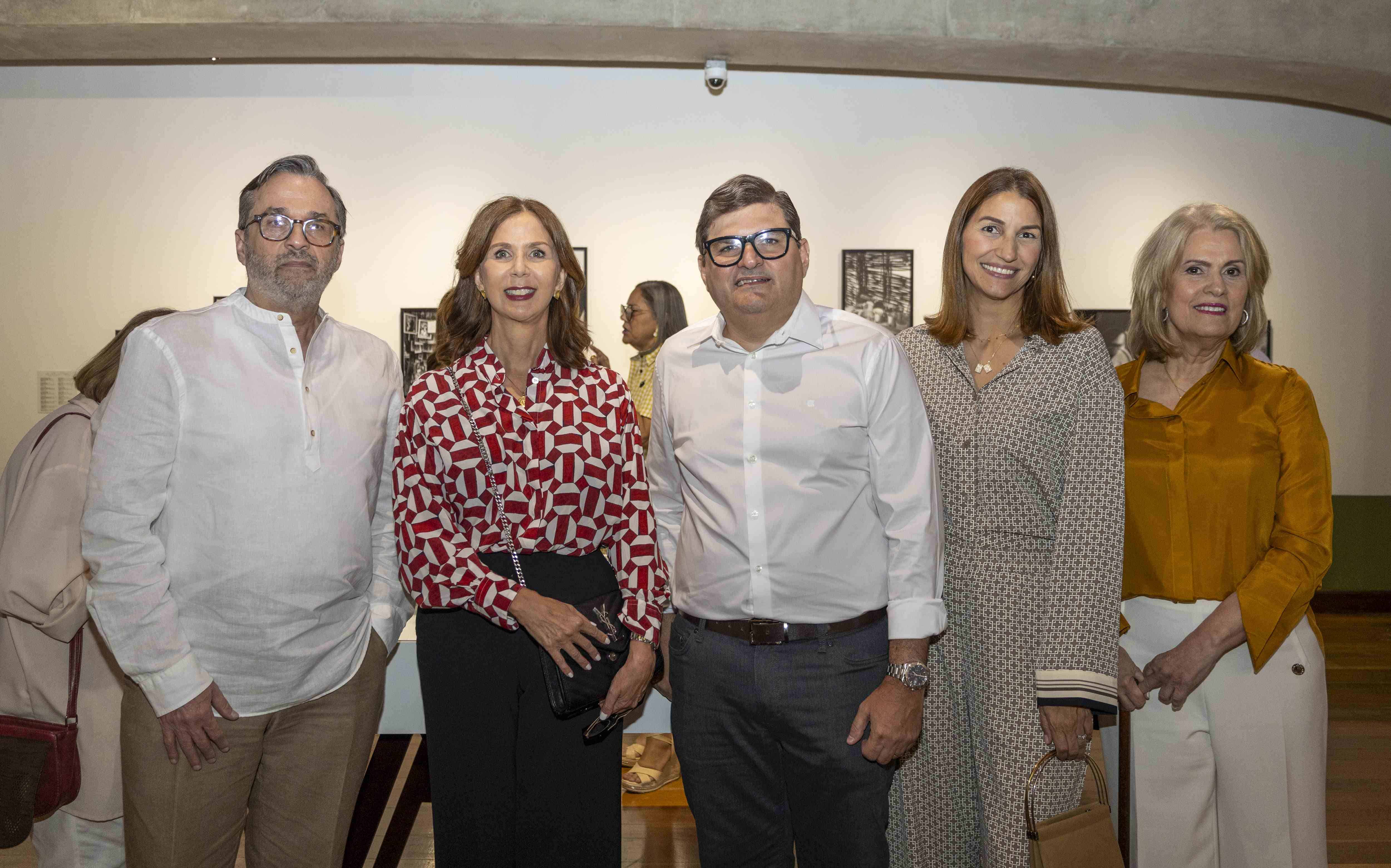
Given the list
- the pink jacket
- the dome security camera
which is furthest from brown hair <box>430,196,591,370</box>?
the dome security camera

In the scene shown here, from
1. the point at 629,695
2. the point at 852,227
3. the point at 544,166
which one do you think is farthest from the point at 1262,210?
the point at 629,695

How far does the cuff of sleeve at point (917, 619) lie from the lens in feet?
6.02

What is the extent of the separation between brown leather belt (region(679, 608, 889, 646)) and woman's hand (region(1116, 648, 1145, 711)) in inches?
25.2

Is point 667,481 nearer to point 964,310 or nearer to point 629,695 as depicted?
point 629,695

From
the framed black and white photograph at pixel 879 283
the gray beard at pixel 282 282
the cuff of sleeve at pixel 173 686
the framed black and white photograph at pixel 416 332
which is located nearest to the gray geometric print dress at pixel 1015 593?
the gray beard at pixel 282 282

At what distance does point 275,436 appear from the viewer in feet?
5.96

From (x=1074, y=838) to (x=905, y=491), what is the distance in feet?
2.50

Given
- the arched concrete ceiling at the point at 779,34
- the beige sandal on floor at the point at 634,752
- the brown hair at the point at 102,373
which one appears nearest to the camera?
the brown hair at the point at 102,373

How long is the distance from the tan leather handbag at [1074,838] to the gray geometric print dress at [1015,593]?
2.3 inches

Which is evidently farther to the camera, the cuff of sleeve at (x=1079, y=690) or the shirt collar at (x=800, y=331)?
the shirt collar at (x=800, y=331)

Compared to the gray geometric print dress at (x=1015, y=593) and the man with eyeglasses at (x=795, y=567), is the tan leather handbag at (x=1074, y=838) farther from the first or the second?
the man with eyeglasses at (x=795, y=567)

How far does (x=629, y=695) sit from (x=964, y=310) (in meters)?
1.18

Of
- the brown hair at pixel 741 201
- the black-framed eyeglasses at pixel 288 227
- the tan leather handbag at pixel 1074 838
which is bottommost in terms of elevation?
the tan leather handbag at pixel 1074 838

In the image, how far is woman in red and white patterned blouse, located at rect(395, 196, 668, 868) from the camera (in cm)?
186
